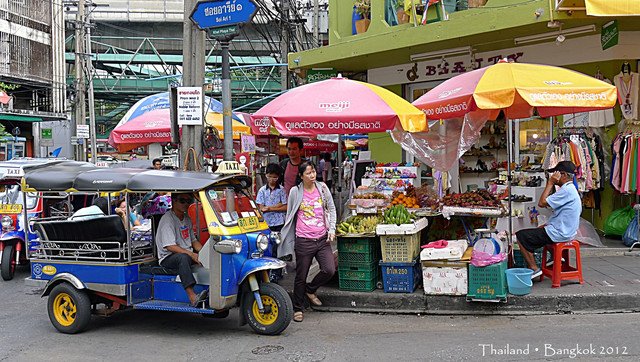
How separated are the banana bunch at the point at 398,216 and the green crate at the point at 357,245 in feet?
1.04

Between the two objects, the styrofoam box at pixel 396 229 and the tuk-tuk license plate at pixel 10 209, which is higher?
the tuk-tuk license plate at pixel 10 209

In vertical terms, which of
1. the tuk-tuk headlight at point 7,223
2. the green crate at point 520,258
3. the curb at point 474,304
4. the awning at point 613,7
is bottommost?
the curb at point 474,304

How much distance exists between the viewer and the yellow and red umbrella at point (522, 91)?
23.7 feet

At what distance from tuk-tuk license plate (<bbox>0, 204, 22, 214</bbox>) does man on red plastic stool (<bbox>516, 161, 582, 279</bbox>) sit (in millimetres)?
8186

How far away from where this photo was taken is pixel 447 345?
5.95 metres

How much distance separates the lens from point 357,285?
768cm

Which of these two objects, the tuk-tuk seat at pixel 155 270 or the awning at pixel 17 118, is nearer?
the tuk-tuk seat at pixel 155 270

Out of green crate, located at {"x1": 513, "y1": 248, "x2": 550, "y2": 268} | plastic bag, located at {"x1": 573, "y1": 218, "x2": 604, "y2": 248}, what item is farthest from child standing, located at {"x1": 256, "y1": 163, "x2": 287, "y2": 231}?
plastic bag, located at {"x1": 573, "y1": 218, "x2": 604, "y2": 248}

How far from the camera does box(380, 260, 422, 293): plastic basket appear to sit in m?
7.47

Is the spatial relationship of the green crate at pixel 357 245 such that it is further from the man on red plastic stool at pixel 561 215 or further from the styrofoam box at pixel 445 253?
the man on red plastic stool at pixel 561 215

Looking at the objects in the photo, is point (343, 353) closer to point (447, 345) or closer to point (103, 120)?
point (447, 345)

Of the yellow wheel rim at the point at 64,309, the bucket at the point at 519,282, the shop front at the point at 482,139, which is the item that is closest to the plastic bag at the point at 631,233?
the shop front at the point at 482,139

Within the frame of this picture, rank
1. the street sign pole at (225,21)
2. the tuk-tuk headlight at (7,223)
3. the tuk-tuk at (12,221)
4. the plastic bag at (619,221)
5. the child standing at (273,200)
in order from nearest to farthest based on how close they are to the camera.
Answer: the street sign pole at (225,21) < the child standing at (273,200) < the tuk-tuk at (12,221) < the tuk-tuk headlight at (7,223) < the plastic bag at (619,221)

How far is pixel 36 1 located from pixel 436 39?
29.2 meters
